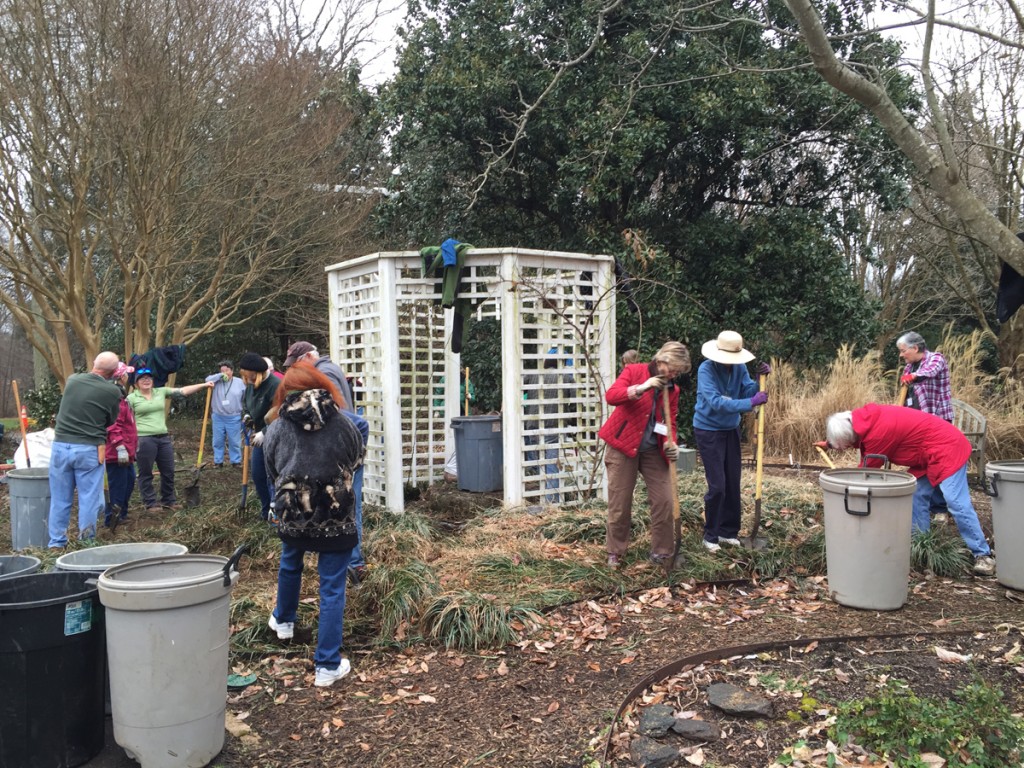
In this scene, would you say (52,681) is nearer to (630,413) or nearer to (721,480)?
(630,413)

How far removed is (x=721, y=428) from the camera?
585cm

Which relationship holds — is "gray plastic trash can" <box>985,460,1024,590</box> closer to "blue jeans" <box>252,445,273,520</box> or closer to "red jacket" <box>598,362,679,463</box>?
"red jacket" <box>598,362,679,463</box>

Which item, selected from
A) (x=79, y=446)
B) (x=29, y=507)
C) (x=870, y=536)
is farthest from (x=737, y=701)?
(x=29, y=507)

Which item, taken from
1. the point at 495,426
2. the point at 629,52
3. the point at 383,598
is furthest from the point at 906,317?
the point at 383,598

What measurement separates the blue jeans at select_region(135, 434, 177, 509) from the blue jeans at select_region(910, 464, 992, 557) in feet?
23.3

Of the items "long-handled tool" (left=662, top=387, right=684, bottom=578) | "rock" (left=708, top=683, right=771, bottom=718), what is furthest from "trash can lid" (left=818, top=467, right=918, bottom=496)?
"rock" (left=708, top=683, right=771, bottom=718)

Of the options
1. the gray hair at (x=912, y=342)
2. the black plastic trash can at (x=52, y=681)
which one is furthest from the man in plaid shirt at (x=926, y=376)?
the black plastic trash can at (x=52, y=681)

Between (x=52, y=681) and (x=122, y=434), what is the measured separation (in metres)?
4.98

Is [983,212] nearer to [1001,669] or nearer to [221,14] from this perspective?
[1001,669]

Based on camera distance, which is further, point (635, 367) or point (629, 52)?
point (629, 52)

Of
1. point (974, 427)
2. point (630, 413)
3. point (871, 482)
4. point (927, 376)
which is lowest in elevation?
point (974, 427)

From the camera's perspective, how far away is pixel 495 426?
8406 mm

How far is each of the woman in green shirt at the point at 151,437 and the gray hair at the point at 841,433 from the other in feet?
20.3

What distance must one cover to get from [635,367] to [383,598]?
2.28 meters
